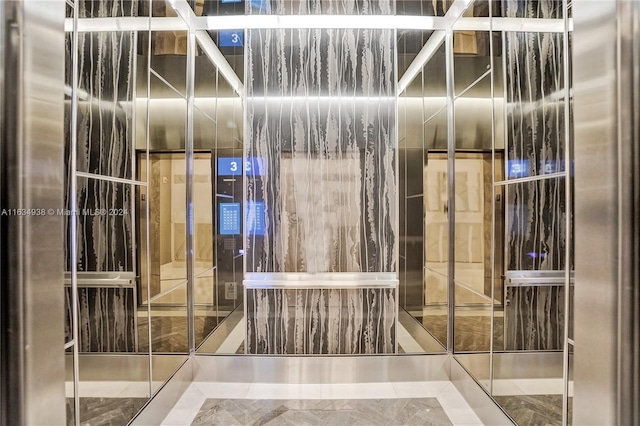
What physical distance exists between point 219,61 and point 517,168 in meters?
2.70

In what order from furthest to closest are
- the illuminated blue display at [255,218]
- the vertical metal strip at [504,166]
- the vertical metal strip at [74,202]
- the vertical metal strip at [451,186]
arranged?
the illuminated blue display at [255,218] → the vertical metal strip at [451,186] → the vertical metal strip at [504,166] → the vertical metal strip at [74,202]

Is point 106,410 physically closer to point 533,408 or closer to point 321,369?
point 321,369

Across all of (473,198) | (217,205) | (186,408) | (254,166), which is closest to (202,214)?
(217,205)

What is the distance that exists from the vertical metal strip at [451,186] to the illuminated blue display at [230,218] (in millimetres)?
1982

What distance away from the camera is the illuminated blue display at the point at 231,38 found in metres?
3.03

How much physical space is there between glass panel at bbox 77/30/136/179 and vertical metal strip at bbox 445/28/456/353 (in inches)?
100

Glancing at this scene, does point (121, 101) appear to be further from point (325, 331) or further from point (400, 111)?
point (325, 331)

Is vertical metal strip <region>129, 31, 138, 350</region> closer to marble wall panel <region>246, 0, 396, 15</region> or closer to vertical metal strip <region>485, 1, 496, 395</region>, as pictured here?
marble wall panel <region>246, 0, 396, 15</region>

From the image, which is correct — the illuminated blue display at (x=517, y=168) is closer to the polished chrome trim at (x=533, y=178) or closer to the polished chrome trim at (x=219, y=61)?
the polished chrome trim at (x=533, y=178)

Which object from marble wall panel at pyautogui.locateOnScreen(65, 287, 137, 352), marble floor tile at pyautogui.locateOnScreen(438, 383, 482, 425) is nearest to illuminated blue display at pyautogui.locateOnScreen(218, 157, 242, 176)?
marble wall panel at pyautogui.locateOnScreen(65, 287, 137, 352)

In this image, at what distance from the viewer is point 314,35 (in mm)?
3031

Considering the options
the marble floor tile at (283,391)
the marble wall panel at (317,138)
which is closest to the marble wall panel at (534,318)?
the marble wall panel at (317,138)

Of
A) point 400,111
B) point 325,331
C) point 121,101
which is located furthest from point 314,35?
point 325,331

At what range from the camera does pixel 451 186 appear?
2959 mm
